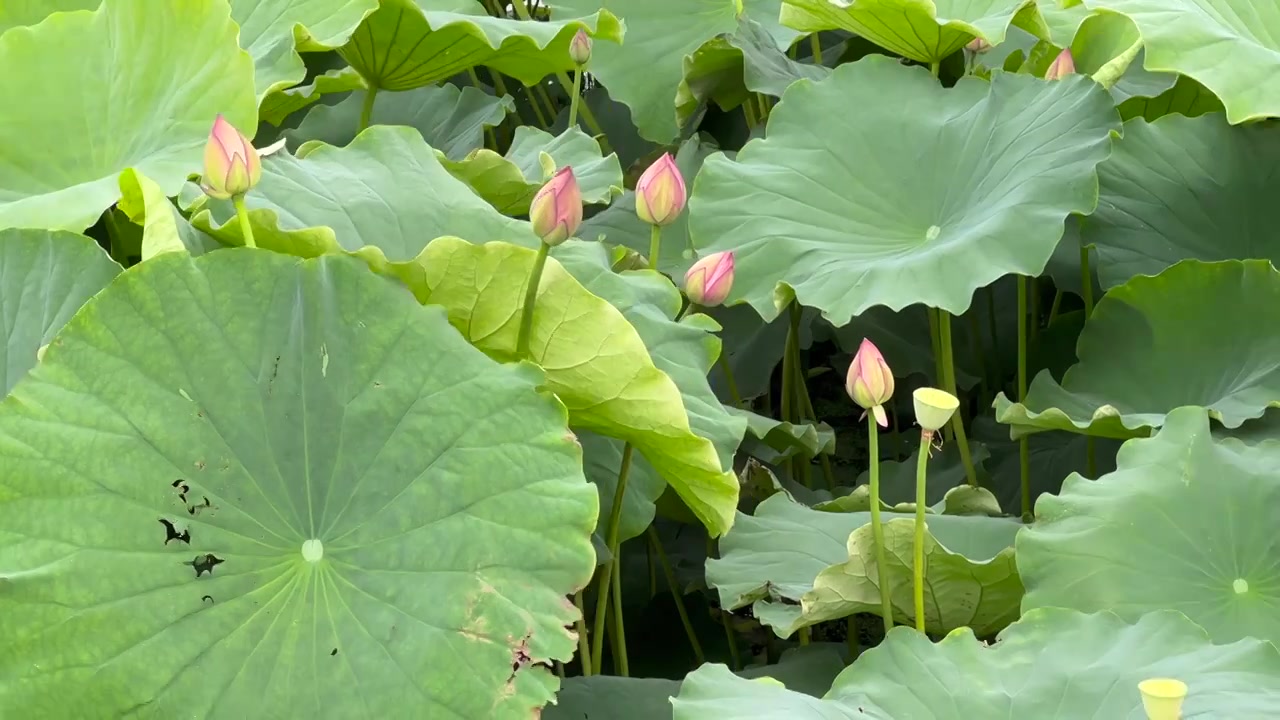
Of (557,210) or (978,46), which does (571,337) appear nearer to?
(557,210)

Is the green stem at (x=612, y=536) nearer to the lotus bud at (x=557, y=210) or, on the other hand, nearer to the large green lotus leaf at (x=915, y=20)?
the lotus bud at (x=557, y=210)

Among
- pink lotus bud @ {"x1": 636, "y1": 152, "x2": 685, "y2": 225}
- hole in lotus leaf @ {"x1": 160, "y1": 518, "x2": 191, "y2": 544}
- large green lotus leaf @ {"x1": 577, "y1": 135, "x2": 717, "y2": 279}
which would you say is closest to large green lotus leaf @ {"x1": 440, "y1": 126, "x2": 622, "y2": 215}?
large green lotus leaf @ {"x1": 577, "y1": 135, "x2": 717, "y2": 279}

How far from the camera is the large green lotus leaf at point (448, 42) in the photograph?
150 cm

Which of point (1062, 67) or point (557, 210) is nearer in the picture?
point (557, 210)

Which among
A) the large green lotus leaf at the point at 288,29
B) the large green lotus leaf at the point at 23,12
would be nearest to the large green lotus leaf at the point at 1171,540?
the large green lotus leaf at the point at 288,29

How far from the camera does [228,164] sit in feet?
2.90

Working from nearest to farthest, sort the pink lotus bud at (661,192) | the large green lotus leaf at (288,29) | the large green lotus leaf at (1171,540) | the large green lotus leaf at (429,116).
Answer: the large green lotus leaf at (1171,540) < the pink lotus bud at (661,192) < the large green lotus leaf at (288,29) < the large green lotus leaf at (429,116)

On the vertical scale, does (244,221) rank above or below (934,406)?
above

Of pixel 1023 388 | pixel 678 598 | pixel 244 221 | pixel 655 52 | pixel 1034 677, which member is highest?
pixel 244 221

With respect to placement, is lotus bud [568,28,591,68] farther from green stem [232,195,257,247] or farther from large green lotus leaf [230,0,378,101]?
green stem [232,195,257,247]

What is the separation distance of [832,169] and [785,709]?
82cm

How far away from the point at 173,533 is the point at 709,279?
52 cm

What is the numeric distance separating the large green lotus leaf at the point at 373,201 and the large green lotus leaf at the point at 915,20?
644mm

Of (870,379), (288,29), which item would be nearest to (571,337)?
(870,379)
